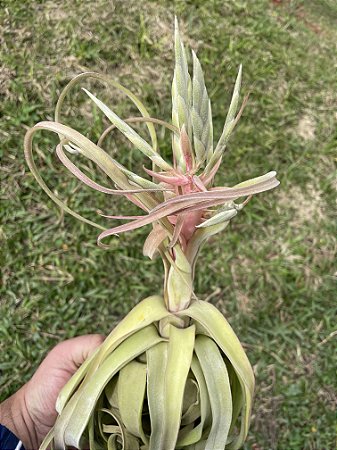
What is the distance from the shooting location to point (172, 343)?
3.26ft

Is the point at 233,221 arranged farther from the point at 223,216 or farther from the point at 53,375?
the point at 223,216

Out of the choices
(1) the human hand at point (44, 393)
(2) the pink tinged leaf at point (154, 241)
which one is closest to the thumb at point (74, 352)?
(1) the human hand at point (44, 393)

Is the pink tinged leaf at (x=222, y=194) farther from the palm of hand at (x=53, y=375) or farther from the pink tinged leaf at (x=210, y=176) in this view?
the palm of hand at (x=53, y=375)

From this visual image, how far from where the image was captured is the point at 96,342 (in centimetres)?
132

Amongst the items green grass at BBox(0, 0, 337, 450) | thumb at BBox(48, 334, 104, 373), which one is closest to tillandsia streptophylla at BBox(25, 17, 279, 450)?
thumb at BBox(48, 334, 104, 373)

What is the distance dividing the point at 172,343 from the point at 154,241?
21 cm

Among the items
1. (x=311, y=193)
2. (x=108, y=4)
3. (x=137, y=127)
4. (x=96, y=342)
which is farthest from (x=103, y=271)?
(x=108, y=4)

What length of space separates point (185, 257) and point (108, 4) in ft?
3.75

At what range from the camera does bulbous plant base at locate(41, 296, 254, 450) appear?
979mm

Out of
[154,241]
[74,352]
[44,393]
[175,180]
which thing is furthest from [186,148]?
[44,393]

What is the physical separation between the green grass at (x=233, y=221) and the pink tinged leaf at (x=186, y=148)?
0.74m

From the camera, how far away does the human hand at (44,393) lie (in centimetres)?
133

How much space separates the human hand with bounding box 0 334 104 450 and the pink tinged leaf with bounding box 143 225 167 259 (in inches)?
18.7

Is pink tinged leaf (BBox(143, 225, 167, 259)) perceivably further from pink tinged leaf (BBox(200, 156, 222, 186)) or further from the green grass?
the green grass
